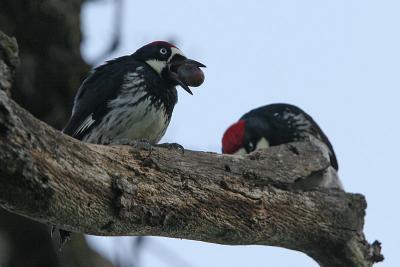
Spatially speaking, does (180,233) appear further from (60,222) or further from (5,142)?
(5,142)

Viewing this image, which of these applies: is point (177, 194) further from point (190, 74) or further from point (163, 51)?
point (163, 51)

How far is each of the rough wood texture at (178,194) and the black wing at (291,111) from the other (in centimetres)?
111

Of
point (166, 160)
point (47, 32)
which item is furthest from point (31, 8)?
point (166, 160)

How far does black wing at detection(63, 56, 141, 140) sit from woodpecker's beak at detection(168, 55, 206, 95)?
0.82 feet

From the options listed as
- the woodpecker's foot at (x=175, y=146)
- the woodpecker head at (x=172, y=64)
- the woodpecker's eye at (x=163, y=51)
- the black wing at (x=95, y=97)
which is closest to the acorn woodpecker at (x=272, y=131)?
the woodpecker head at (x=172, y=64)

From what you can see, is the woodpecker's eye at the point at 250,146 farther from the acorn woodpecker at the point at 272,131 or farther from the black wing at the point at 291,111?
the black wing at the point at 291,111

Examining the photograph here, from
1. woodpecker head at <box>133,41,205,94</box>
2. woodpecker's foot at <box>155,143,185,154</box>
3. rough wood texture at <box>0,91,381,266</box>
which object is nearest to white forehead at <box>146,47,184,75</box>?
woodpecker head at <box>133,41,205,94</box>

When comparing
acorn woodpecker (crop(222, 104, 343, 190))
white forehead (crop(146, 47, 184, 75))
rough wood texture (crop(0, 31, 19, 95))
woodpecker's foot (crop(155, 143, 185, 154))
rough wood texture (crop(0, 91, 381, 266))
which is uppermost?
white forehead (crop(146, 47, 184, 75))

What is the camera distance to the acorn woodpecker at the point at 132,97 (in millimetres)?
5363

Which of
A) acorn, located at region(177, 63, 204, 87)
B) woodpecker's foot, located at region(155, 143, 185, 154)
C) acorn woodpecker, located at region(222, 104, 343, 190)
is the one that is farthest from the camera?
acorn woodpecker, located at region(222, 104, 343, 190)

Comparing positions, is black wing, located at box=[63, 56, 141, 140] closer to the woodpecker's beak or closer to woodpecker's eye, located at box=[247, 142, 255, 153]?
the woodpecker's beak

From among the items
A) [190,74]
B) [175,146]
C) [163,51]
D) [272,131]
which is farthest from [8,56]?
[272,131]

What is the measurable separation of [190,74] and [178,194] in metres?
2.10

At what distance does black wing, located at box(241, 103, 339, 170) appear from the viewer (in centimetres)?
604
